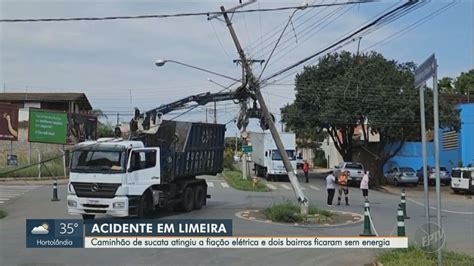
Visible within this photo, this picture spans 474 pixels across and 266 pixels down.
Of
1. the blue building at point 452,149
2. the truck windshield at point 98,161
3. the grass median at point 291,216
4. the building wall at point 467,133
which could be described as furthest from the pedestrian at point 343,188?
the building wall at point 467,133

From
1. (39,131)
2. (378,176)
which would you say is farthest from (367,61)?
(39,131)

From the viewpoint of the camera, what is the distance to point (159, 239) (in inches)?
538

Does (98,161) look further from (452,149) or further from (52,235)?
(452,149)

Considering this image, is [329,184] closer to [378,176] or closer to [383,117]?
[383,117]

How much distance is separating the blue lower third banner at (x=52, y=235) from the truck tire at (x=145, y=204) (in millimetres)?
4602

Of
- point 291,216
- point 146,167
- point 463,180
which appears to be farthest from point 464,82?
point 146,167

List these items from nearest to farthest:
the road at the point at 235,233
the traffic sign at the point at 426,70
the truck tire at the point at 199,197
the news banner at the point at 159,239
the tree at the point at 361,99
Result: the traffic sign at the point at 426,70
the road at the point at 235,233
the news banner at the point at 159,239
the truck tire at the point at 199,197
the tree at the point at 361,99

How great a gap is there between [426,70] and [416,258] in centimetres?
327

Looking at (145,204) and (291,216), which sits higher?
(145,204)

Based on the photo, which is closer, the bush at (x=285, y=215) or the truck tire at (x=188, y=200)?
the bush at (x=285, y=215)

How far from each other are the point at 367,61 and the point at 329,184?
73.9 ft

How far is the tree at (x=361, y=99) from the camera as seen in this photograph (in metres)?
42.4

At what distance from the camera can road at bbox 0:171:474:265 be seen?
38.0ft

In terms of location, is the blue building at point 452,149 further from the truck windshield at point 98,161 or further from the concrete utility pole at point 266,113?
the truck windshield at point 98,161
